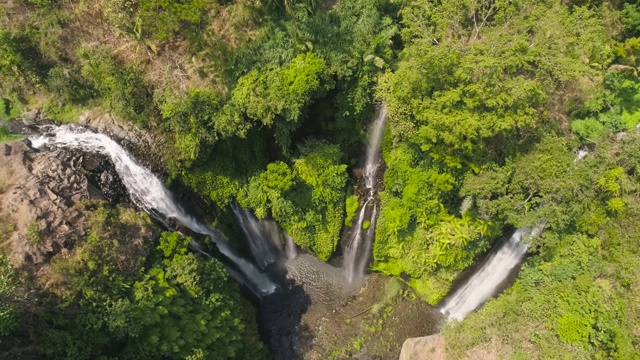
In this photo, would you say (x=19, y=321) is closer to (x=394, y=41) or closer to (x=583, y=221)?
(x=394, y=41)

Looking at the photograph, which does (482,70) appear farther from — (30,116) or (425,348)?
(30,116)

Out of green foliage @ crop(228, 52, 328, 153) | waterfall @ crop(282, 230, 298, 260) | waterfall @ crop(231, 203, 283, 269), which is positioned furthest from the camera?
waterfall @ crop(282, 230, 298, 260)

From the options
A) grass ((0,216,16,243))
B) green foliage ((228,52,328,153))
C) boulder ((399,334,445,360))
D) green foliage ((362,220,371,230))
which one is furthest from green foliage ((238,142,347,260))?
grass ((0,216,16,243))

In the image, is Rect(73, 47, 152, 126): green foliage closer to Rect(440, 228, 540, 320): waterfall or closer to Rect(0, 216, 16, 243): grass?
Rect(0, 216, 16, 243): grass

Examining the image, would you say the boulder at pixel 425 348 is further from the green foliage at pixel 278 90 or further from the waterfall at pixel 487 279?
the green foliage at pixel 278 90

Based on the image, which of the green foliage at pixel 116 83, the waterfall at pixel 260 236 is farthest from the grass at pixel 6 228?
the waterfall at pixel 260 236
